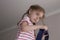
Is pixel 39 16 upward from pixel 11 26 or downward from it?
downward

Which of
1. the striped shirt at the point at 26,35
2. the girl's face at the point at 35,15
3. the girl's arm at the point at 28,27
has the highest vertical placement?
the girl's face at the point at 35,15

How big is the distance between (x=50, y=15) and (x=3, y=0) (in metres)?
0.63

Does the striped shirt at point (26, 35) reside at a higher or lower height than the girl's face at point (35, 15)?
lower

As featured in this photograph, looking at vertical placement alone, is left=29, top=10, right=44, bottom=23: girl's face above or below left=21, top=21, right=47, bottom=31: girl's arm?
above

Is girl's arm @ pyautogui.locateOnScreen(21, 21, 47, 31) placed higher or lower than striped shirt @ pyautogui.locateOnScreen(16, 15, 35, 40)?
higher

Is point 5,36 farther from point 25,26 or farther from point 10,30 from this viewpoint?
point 25,26

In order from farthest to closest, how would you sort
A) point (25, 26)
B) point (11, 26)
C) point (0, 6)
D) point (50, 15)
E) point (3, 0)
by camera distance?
point (11, 26) → point (50, 15) → point (0, 6) → point (3, 0) → point (25, 26)

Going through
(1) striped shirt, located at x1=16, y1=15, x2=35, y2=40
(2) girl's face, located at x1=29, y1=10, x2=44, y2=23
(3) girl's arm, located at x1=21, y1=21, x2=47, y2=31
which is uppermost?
(2) girl's face, located at x1=29, y1=10, x2=44, y2=23

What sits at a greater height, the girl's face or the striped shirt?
the girl's face

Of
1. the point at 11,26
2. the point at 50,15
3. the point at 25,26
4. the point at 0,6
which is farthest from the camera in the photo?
the point at 11,26

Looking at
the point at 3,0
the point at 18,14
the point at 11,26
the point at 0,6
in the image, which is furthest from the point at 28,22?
the point at 11,26

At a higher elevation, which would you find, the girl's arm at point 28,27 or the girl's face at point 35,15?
the girl's face at point 35,15

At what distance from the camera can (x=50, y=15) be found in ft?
7.36

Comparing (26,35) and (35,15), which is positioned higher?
(35,15)
